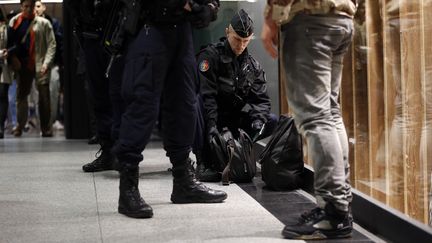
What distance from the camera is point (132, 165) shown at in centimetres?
407

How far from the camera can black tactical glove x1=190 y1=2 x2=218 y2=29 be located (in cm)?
407

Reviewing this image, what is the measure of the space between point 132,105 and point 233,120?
1.80 meters

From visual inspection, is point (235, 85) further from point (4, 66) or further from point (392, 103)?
point (4, 66)

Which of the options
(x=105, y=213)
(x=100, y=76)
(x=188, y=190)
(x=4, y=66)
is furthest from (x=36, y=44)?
(x=105, y=213)

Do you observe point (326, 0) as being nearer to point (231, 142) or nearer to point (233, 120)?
point (231, 142)

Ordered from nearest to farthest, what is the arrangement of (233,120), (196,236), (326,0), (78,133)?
(326,0) → (196,236) → (233,120) → (78,133)

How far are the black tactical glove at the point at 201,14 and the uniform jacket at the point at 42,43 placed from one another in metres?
5.60

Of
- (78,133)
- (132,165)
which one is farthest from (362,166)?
(78,133)

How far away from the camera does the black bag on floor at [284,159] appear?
4914 millimetres

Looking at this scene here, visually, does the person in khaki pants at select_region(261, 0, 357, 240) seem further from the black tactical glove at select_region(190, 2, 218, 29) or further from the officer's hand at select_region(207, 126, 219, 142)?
the officer's hand at select_region(207, 126, 219, 142)

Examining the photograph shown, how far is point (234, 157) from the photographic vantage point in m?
5.19

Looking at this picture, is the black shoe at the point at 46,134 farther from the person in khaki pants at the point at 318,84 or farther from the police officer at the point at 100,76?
the person in khaki pants at the point at 318,84

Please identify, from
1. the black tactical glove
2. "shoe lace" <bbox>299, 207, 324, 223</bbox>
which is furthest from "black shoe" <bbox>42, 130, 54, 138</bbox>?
"shoe lace" <bbox>299, 207, 324, 223</bbox>

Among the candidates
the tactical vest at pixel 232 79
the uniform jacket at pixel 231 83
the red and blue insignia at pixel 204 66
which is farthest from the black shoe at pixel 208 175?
the red and blue insignia at pixel 204 66
